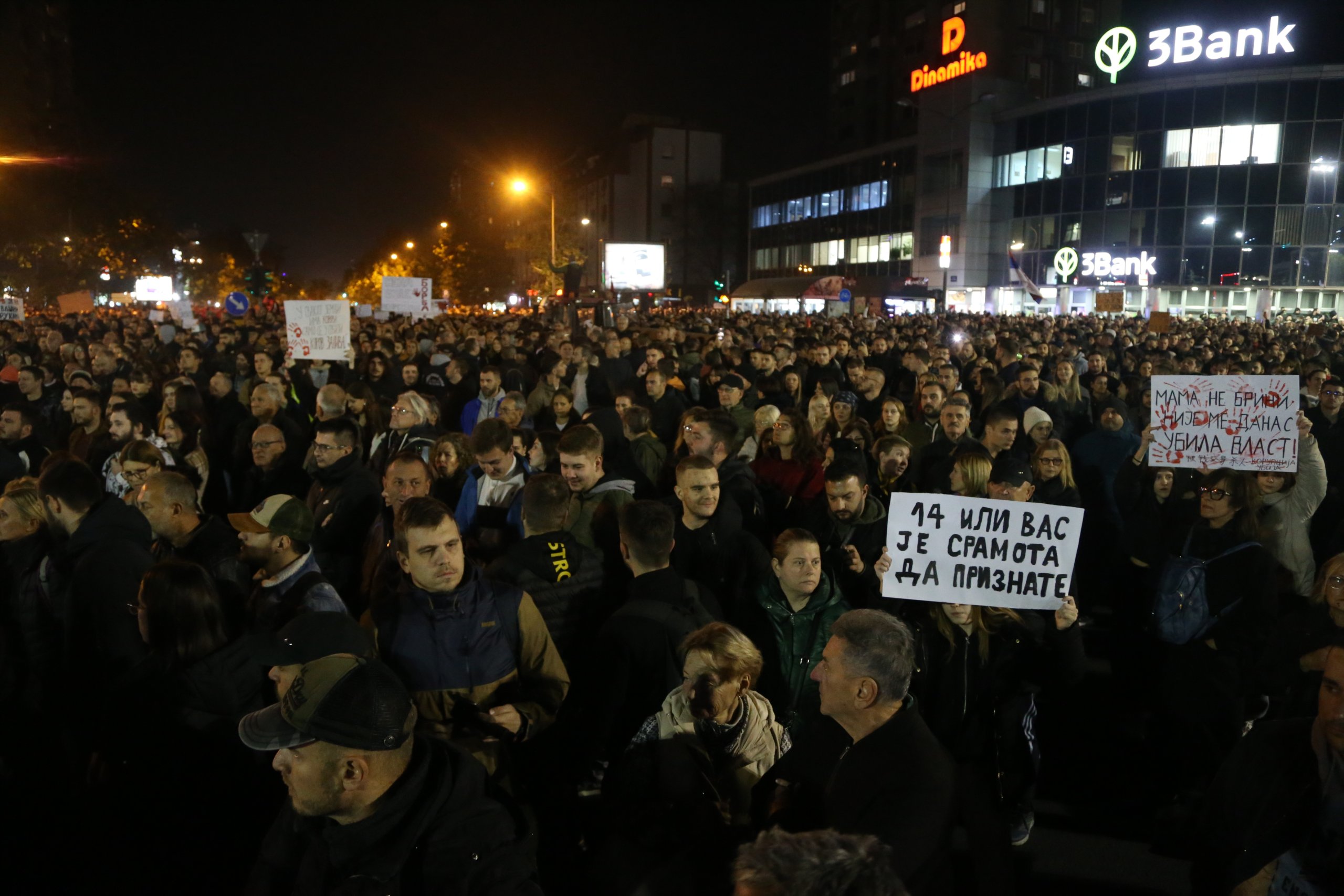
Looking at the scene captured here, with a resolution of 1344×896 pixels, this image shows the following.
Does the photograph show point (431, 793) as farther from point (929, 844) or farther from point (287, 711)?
point (929, 844)

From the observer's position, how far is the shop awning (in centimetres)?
5019

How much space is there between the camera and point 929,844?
2.60 m

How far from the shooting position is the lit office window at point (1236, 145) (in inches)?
1743

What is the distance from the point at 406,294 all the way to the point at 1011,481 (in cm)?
2263

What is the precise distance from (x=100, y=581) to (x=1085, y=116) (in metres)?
53.9

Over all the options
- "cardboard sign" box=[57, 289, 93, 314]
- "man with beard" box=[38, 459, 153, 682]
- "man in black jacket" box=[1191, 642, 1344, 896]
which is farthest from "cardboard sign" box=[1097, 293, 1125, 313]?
"cardboard sign" box=[57, 289, 93, 314]

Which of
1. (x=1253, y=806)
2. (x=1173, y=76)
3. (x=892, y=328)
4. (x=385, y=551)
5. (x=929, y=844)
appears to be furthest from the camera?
(x=1173, y=76)

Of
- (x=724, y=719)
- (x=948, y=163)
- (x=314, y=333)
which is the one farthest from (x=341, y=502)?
(x=948, y=163)

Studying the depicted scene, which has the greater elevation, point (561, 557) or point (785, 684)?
point (561, 557)

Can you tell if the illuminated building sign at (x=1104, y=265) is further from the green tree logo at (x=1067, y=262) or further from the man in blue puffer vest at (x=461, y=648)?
the man in blue puffer vest at (x=461, y=648)

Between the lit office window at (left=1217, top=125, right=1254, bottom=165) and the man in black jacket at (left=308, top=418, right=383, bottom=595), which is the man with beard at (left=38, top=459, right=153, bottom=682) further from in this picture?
the lit office window at (left=1217, top=125, right=1254, bottom=165)

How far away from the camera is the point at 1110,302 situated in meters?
25.9

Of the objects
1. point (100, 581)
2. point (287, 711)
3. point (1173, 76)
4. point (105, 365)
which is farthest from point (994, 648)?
Answer: point (1173, 76)

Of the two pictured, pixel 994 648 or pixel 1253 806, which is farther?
pixel 994 648
